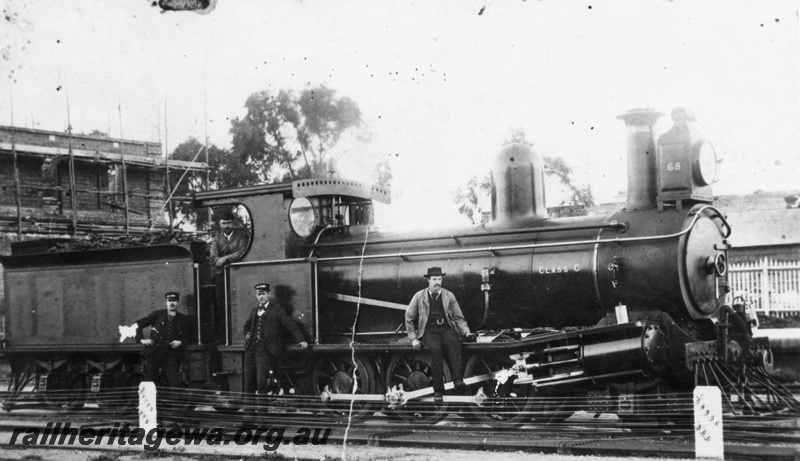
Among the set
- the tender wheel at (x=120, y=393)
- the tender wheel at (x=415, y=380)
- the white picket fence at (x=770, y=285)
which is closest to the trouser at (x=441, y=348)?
the tender wheel at (x=415, y=380)

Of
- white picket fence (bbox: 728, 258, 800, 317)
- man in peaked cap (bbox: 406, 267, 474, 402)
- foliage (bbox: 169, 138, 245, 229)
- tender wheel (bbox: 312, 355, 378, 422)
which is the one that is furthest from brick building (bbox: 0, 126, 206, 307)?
white picket fence (bbox: 728, 258, 800, 317)

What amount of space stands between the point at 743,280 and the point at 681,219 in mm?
12488

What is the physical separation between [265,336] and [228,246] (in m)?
1.65

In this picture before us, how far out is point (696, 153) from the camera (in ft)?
30.8

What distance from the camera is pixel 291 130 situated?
26.5m

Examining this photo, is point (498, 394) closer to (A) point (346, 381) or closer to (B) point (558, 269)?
(B) point (558, 269)

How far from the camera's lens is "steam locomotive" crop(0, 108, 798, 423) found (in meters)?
9.11

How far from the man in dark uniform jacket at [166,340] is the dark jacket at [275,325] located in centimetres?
132

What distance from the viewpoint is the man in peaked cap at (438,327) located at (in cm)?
988

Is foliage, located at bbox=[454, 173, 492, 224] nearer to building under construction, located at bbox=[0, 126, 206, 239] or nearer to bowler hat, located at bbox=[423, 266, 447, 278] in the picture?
building under construction, located at bbox=[0, 126, 206, 239]

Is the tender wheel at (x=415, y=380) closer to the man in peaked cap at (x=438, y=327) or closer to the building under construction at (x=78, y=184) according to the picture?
the man in peaked cap at (x=438, y=327)

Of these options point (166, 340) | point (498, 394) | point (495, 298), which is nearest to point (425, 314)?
point (495, 298)

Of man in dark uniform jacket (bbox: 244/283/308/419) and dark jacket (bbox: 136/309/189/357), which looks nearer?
man in dark uniform jacket (bbox: 244/283/308/419)
